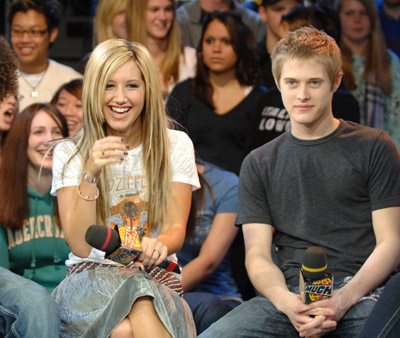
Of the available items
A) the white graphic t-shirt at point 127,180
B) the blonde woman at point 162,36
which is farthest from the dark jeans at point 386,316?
the blonde woman at point 162,36

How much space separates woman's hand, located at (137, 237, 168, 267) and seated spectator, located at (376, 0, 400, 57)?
9.37ft

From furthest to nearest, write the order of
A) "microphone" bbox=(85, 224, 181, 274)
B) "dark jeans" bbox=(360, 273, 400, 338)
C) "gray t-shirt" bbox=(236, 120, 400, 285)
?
"gray t-shirt" bbox=(236, 120, 400, 285) → "dark jeans" bbox=(360, 273, 400, 338) → "microphone" bbox=(85, 224, 181, 274)

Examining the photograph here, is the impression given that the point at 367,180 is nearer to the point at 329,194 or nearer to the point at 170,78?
the point at 329,194

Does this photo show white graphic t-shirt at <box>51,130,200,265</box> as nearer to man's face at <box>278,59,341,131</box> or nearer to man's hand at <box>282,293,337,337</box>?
Result: man's face at <box>278,59,341,131</box>

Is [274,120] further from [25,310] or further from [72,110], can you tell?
[25,310]

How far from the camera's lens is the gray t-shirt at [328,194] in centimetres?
274

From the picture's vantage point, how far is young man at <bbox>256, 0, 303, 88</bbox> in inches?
170

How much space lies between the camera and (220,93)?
13.9 ft

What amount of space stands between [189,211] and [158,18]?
5.92 ft

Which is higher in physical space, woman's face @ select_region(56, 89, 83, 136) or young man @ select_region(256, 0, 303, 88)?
young man @ select_region(256, 0, 303, 88)

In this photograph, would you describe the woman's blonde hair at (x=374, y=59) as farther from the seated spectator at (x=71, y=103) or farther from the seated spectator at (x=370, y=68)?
the seated spectator at (x=71, y=103)

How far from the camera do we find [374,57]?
4.56 m


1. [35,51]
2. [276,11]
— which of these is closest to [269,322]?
[276,11]

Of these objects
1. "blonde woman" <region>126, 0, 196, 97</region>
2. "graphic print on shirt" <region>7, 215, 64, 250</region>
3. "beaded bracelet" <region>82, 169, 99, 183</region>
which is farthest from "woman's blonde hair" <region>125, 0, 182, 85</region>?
"beaded bracelet" <region>82, 169, 99, 183</region>
